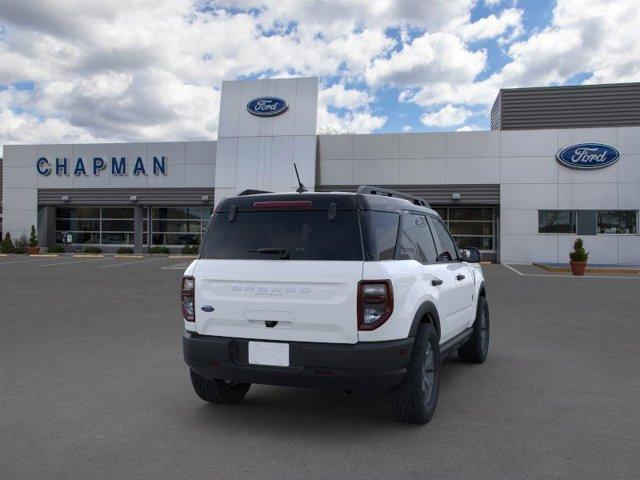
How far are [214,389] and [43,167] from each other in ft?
105

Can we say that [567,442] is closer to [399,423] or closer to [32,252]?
[399,423]

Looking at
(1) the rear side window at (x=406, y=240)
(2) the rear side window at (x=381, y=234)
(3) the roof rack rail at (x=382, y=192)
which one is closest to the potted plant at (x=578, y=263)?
(3) the roof rack rail at (x=382, y=192)

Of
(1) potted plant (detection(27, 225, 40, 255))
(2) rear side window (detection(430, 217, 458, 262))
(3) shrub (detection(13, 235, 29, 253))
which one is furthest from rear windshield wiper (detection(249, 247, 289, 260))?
(3) shrub (detection(13, 235, 29, 253))

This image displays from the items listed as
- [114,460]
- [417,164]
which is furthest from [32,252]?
[114,460]

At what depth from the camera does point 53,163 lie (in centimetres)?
3291

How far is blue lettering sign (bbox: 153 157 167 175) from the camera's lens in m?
31.5

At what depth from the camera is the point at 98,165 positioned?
3228cm

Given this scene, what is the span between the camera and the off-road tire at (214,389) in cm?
497

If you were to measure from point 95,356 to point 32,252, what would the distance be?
2802cm

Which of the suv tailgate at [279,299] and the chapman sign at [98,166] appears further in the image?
the chapman sign at [98,166]

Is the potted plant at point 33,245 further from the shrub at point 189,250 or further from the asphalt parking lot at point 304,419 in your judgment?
the asphalt parking lot at point 304,419

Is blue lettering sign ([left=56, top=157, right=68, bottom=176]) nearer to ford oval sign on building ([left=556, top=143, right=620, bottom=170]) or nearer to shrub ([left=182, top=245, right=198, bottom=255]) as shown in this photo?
shrub ([left=182, top=245, right=198, bottom=255])

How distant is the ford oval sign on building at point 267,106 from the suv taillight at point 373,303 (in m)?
25.5

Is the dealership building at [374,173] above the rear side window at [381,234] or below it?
above
